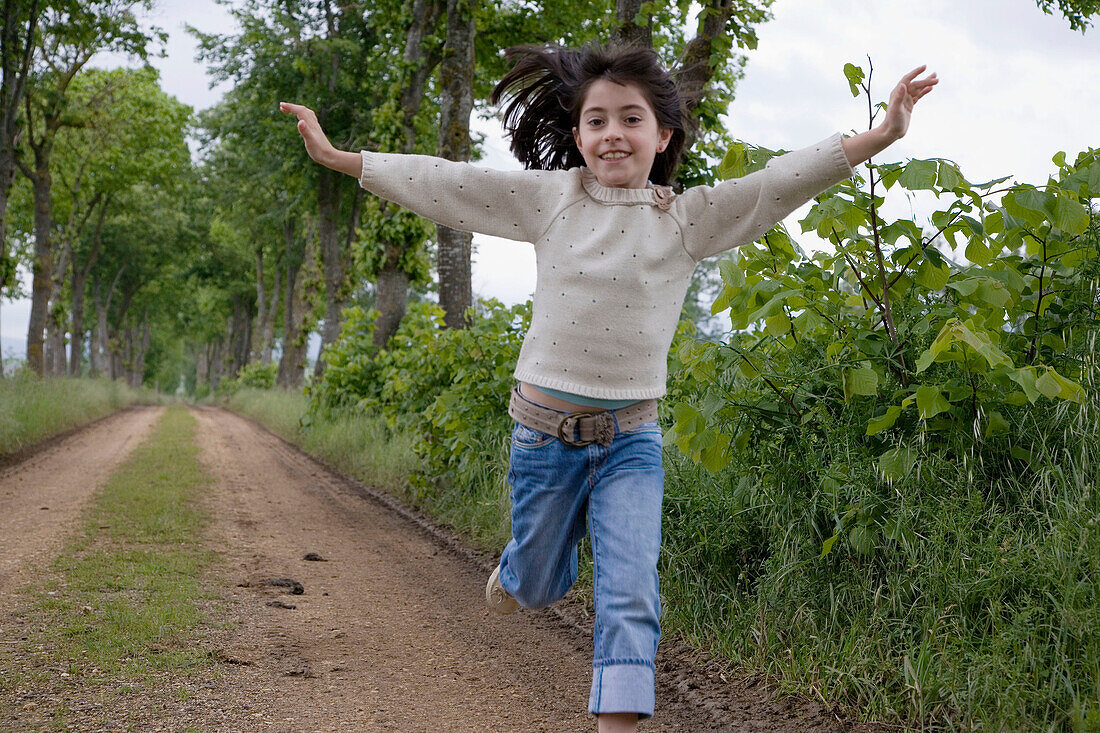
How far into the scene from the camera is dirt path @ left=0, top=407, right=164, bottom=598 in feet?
19.3

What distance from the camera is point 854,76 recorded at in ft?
11.7

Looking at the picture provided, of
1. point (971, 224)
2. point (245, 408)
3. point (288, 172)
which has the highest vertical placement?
point (288, 172)

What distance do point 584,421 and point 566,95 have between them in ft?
4.16

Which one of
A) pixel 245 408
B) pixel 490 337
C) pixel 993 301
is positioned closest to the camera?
pixel 993 301

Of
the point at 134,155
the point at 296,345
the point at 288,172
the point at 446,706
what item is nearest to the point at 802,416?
the point at 446,706

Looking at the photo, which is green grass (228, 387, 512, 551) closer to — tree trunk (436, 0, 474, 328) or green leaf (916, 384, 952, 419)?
tree trunk (436, 0, 474, 328)

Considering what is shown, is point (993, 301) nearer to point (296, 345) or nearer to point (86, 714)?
point (86, 714)

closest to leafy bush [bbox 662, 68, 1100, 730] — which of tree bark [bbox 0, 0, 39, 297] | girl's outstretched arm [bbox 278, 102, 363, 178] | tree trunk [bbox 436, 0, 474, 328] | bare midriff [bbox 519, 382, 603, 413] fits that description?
bare midriff [bbox 519, 382, 603, 413]

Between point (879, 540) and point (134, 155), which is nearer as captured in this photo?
point (879, 540)

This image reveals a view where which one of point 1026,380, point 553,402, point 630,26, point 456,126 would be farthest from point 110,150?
point 1026,380

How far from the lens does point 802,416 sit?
3.94 meters

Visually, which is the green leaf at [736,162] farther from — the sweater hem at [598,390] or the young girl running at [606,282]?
the sweater hem at [598,390]

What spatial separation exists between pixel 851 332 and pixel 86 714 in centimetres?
326

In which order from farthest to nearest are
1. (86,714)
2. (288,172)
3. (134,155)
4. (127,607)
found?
(134,155) < (288,172) < (127,607) < (86,714)
